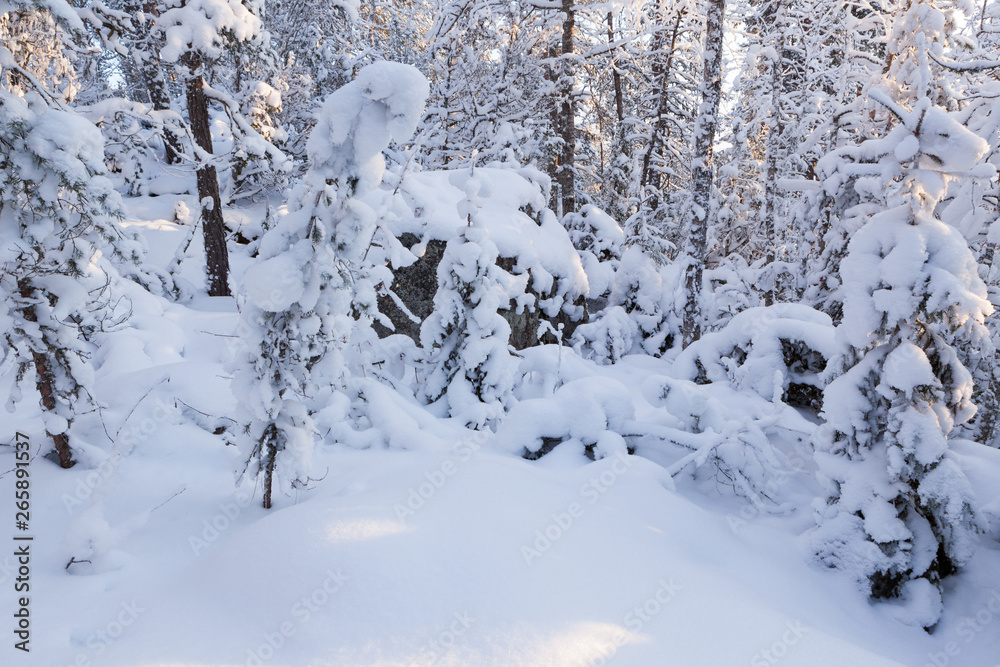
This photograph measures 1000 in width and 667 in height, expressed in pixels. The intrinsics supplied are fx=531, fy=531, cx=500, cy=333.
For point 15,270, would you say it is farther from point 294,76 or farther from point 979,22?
point 979,22

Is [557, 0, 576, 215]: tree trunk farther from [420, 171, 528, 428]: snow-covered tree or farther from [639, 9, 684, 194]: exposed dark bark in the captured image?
[420, 171, 528, 428]: snow-covered tree

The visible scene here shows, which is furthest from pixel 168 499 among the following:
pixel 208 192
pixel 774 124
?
pixel 774 124

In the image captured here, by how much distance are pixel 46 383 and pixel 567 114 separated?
1129 centimetres

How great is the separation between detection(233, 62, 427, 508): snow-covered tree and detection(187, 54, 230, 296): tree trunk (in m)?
7.34

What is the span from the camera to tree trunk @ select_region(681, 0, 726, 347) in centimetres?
888

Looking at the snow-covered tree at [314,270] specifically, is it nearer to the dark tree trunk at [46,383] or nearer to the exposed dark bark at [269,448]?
the exposed dark bark at [269,448]

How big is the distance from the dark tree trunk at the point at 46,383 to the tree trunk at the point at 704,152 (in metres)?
9.00

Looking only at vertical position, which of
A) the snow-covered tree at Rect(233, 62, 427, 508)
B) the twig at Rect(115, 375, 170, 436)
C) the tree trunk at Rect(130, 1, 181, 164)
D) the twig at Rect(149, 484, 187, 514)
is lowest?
the twig at Rect(149, 484, 187, 514)

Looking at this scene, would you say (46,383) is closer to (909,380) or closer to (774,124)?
(909,380)

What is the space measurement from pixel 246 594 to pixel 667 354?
10.1 meters

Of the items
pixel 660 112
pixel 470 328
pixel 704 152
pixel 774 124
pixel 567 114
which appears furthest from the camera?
pixel 660 112

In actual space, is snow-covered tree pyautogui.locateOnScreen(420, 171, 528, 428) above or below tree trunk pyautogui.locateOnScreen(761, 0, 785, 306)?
below

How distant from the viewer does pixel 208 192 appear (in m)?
10.6

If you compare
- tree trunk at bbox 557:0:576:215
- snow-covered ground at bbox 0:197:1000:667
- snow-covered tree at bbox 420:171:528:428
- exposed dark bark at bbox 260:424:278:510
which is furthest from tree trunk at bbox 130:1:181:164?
exposed dark bark at bbox 260:424:278:510
